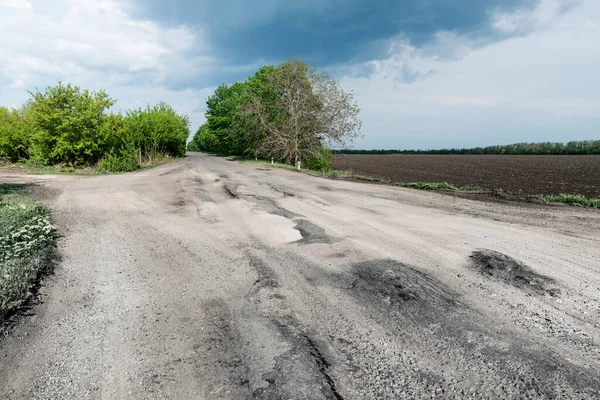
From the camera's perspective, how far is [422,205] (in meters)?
9.50

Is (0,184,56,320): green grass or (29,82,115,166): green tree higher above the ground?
(29,82,115,166): green tree

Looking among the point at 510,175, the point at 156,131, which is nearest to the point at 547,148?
the point at 510,175

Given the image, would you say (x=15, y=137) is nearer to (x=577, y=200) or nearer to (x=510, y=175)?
(x=577, y=200)

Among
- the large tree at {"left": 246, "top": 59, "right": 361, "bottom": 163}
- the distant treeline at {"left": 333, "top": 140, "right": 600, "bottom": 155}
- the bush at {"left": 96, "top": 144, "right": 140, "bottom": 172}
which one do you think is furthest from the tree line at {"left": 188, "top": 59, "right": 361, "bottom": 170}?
the distant treeline at {"left": 333, "top": 140, "right": 600, "bottom": 155}

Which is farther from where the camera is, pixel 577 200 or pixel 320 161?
pixel 320 161

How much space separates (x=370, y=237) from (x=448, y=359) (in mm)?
3483

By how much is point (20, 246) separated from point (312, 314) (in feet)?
15.9

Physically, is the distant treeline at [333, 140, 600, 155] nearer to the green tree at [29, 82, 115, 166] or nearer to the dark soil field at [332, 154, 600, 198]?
the dark soil field at [332, 154, 600, 198]

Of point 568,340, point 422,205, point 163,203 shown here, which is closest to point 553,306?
point 568,340

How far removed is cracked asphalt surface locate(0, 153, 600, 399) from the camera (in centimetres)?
255

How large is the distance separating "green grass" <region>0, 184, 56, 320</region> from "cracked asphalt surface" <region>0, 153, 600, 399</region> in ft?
0.83

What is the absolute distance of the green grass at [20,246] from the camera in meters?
3.80

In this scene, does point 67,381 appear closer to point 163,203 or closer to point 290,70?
point 163,203

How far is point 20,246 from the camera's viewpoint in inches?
202
